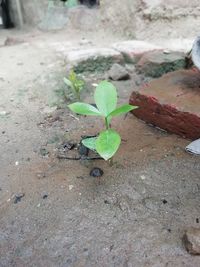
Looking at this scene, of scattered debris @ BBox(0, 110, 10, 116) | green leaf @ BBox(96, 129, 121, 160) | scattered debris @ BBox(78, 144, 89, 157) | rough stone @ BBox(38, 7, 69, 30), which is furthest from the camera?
rough stone @ BBox(38, 7, 69, 30)

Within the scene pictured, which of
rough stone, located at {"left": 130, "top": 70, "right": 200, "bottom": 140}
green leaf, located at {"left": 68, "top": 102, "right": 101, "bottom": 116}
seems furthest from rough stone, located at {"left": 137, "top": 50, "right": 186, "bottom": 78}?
green leaf, located at {"left": 68, "top": 102, "right": 101, "bottom": 116}

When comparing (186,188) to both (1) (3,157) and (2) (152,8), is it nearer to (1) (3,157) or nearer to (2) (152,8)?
(1) (3,157)

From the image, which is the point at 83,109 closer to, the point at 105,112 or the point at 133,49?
the point at 105,112

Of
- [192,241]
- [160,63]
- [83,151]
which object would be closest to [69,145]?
[83,151]

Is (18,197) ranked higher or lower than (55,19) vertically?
higher

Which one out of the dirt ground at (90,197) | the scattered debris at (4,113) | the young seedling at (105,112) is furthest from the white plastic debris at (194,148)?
the scattered debris at (4,113)

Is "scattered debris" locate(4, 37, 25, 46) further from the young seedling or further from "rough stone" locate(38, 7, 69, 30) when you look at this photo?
the young seedling
